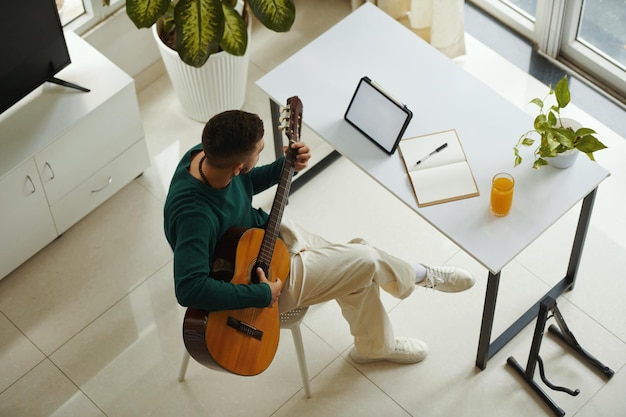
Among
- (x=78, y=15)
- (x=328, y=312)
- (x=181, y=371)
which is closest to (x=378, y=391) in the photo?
(x=328, y=312)

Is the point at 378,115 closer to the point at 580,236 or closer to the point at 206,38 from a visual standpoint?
the point at 206,38

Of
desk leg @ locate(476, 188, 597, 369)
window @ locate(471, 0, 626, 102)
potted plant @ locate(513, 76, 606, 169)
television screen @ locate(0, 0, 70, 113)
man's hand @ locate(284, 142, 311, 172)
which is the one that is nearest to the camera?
man's hand @ locate(284, 142, 311, 172)

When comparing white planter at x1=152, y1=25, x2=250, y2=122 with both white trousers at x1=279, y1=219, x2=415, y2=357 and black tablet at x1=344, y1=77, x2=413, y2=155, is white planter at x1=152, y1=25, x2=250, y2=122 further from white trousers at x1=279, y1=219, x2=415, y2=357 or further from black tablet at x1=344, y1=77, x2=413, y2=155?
white trousers at x1=279, y1=219, x2=415, y2=357

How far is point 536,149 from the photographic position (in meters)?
3.25

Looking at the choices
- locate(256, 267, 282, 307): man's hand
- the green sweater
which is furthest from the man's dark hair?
locate(256, 267, 282, 307): man's hand

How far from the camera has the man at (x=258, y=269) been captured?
2.78 m

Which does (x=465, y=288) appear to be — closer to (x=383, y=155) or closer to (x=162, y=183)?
(x=383, y=155)

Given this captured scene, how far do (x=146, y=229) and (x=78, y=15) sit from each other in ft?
3.22

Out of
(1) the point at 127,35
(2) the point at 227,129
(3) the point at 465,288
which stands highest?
(2) the point at 227,129

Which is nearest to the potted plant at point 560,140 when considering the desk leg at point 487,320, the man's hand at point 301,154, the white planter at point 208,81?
the desk leg at point 487,320

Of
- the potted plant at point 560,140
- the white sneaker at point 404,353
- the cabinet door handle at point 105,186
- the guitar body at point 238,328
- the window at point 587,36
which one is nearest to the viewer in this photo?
the guitar body at point 238,328

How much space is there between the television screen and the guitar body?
1.16 meters

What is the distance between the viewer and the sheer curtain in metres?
4.27

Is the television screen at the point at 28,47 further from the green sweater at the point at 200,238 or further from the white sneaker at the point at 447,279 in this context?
the white sneaker at the point at 447,279
